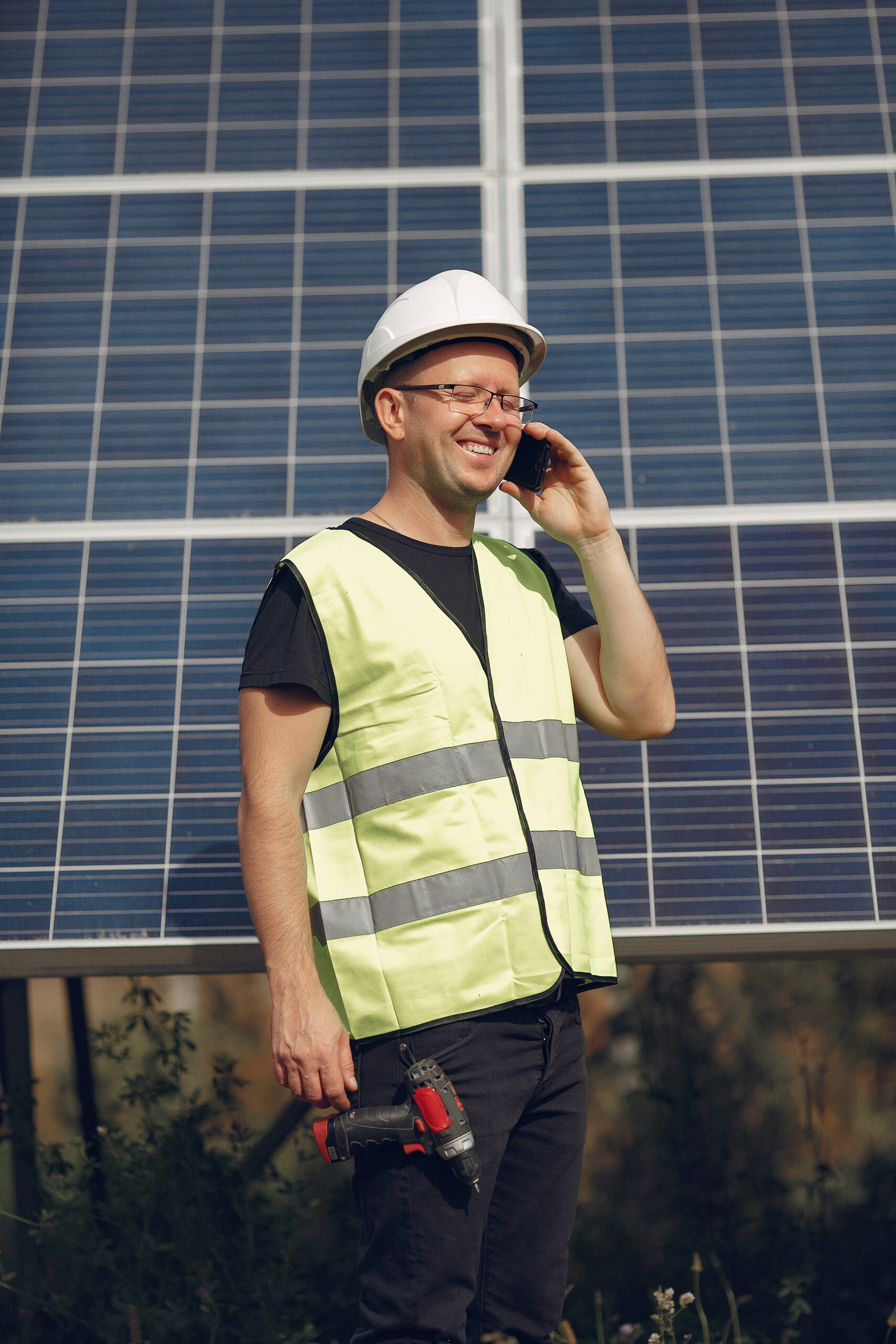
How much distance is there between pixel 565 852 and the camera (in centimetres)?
244

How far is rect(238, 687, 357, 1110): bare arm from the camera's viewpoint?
2.13 m

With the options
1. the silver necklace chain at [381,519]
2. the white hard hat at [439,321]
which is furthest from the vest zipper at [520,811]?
the white hard hat at [439,321]

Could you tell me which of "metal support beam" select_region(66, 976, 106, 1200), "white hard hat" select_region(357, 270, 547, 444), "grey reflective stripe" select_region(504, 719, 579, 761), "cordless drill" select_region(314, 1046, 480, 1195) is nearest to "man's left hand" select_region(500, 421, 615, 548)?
"white hard hat" select_region(357, 270, 547, 444)

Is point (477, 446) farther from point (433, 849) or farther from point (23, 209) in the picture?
point (23, 209)

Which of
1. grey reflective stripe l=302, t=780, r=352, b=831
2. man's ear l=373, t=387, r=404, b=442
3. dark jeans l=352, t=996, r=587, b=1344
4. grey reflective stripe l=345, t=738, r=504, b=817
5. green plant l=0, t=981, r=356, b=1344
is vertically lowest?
green plant l=0, t=981, r=356, b=1344

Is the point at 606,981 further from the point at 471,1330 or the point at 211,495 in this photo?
the point at 211,495

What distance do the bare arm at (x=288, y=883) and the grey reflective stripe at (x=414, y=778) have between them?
0.23ft

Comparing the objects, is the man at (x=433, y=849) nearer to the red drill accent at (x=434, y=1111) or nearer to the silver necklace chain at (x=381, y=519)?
the silver necklace chain at (x=381, y=519)

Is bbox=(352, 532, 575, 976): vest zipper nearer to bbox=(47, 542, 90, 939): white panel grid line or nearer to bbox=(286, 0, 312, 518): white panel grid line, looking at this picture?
bbox=(286, 0, 312, 518): white panel grid line

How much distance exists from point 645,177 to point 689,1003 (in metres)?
4.00

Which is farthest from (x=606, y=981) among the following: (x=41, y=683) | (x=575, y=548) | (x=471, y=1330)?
(x=41, y=683)

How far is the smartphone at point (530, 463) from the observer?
9.30ft

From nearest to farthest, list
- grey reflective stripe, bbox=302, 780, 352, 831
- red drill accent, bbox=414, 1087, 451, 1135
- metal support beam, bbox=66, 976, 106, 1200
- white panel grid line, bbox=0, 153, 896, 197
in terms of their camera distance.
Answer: red drill accent, bbox=414, 1087, 451, 1135
grey reflective stripe, bbox=302, 780, 352, 831
white panel grid line, bbox=0, 153, 896, 197
metal support beam, bbox=66, 976, 106, 1200

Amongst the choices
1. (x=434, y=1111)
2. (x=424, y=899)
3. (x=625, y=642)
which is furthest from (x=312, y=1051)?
(x=625, y=642)
